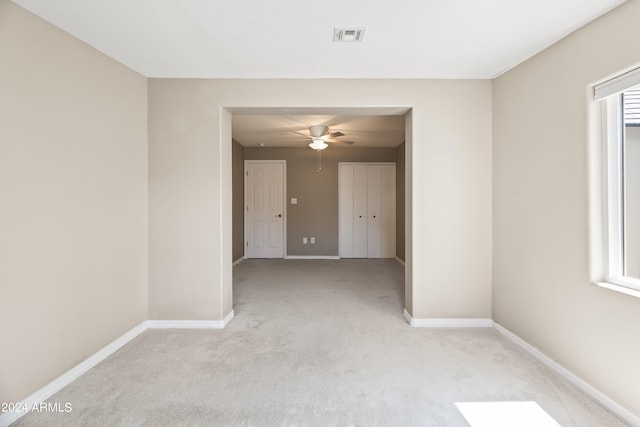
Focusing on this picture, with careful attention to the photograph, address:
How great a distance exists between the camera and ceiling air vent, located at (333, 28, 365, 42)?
208cm

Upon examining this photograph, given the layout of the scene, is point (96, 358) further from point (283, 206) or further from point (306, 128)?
point (283, 206)

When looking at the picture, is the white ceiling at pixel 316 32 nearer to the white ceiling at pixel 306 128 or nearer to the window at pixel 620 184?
the window at pixel 620 184

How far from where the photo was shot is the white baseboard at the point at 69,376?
1712 mm

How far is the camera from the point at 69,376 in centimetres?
207

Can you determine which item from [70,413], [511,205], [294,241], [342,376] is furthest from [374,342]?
[294,241]

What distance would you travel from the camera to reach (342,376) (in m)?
2.12

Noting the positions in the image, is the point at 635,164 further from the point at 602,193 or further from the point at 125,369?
the point at 125,369

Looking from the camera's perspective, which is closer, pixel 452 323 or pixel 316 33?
pixel 316 33

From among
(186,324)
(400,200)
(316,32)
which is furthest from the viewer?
(400,200)

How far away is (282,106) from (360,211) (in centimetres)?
403

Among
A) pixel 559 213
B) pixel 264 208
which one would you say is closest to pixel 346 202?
pixel 264 208

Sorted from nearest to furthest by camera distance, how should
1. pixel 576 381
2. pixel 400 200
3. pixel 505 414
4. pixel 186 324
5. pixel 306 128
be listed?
pixel 505 414, pixel 576 381, pixel 186 324, pixel 306 128, pixel 400 200

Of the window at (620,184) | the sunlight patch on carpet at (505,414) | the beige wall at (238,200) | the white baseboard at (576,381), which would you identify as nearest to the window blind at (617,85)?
the window at (620,184)

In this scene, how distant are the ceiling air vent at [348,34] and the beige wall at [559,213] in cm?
147
